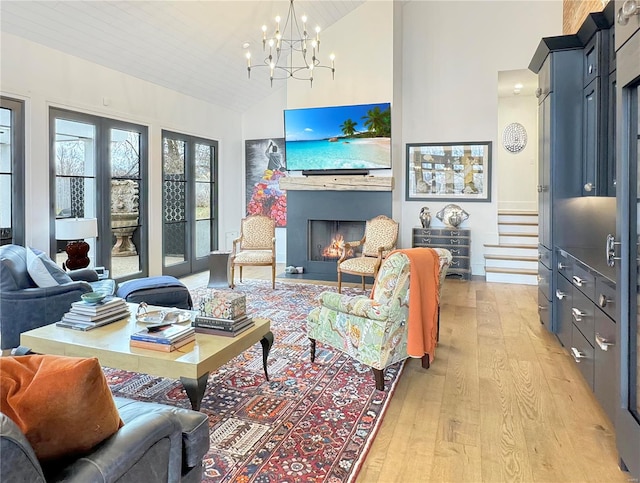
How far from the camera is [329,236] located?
725cm

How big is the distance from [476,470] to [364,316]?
1121 mm

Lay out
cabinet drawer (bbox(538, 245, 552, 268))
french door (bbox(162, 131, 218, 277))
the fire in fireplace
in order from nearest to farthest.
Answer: cabinet drawer (bbox(538, 245, 552, 268)) → french door (bbox(162, 131, 218, 277)) → the fire in fireplace

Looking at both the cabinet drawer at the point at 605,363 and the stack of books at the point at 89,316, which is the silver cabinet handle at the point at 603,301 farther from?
the stack of books at the point at 89,316

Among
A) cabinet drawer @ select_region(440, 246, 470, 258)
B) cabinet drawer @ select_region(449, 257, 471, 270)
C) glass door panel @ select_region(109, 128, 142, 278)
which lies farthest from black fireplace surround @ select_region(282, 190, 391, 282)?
glass door panel @ select_region(109, 128, 142, 278)

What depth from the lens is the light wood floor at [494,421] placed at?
2055mm

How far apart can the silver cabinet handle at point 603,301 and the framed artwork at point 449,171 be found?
4.80m

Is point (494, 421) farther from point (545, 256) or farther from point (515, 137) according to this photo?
point (515, 137)

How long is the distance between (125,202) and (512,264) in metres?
5.79

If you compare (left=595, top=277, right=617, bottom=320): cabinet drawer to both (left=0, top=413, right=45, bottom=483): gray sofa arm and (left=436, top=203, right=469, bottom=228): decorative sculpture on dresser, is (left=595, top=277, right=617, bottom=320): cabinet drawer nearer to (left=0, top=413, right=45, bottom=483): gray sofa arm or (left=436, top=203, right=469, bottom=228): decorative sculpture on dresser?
(left=0, top=413, right=45, bottom=483): gray sofa arm

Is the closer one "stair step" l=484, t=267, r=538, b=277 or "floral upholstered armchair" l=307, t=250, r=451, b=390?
"floral upholstered armchair" l=307, t=250, r=451, b=390

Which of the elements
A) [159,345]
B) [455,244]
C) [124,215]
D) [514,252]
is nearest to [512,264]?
[514,252]

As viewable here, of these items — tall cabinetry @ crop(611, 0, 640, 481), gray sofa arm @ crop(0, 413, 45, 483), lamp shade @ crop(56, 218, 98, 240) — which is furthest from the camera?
lamp shade @ crop(56, 218, 98, 240)

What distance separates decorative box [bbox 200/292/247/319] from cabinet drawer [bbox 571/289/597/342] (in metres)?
2.15

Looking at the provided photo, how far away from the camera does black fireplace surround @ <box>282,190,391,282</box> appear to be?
6754 millimetres
